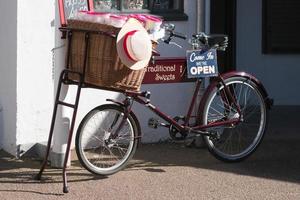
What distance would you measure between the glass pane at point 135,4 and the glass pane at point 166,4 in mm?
92

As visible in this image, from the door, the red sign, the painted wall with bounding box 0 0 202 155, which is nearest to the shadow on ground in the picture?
the red sign

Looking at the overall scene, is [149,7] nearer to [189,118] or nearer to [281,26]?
[189,118]

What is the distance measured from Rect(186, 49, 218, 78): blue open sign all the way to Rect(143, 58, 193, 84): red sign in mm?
70

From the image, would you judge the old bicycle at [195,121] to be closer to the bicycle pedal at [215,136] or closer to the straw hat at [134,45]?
the bicycle pedal at [215,136]

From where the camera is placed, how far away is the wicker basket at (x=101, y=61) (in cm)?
588

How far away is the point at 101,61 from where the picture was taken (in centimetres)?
590

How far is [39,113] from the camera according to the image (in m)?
7.14

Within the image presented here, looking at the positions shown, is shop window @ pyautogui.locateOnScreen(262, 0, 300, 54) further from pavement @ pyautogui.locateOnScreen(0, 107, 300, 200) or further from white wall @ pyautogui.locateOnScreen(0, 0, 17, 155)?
white wall @ pyautogui.locateOnScreen(0, 0, 17, 155)

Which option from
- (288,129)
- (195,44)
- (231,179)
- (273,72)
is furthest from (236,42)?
(231,179)

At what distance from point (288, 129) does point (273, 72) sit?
4.96 feet

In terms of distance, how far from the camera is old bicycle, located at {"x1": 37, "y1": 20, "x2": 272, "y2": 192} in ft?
20.3

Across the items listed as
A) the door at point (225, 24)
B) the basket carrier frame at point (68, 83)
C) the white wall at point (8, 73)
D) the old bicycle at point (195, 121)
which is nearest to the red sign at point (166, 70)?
the old bicycle at point (195, 121)

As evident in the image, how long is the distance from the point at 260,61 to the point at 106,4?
3067mm

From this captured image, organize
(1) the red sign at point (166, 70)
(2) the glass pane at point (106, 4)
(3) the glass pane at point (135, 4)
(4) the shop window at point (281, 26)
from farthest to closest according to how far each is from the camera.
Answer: (4) the shop window at point (281, 26), (3) the glass pane at point (135, 4), (2) the glass pane at point (106, 4), (1) the red sign at point (166, 70)
